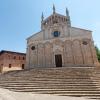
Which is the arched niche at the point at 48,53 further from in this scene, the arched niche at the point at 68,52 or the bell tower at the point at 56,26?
the arched niche at the point at 68,52

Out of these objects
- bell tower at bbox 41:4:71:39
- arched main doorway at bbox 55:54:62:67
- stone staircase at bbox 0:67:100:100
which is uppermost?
bell tower at bbox 41:4:71:39

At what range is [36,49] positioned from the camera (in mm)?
22172

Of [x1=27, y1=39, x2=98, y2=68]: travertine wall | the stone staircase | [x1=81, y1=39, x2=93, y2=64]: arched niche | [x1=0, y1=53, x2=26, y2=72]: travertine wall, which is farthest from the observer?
[x1=0, y1=53, x2=26, y2=72]: travertine wall

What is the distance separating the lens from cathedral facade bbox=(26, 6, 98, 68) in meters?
19.6

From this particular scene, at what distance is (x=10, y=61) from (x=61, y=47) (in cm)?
1444

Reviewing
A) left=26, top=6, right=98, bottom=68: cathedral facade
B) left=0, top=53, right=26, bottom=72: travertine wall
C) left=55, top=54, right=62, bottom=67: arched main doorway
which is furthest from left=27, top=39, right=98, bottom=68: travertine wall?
left=0, top=53, right=26, bottom=72: travertine wall

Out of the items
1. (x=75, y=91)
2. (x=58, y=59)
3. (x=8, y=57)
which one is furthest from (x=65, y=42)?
(x=8, y=57)

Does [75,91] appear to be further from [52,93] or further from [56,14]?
[56,14]

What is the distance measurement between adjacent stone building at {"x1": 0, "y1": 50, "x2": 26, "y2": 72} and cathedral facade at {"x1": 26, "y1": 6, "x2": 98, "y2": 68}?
906 cm

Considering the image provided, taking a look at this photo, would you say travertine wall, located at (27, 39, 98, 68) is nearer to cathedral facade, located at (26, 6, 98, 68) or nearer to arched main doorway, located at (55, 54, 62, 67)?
cathedral facade, located at (26, 6, 98, 68)

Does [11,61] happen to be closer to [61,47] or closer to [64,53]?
[61,47]

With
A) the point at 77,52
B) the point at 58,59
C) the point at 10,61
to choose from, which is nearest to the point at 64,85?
the point at 77,52

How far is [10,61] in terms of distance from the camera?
2981cm

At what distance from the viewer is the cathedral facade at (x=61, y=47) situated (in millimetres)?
19625
